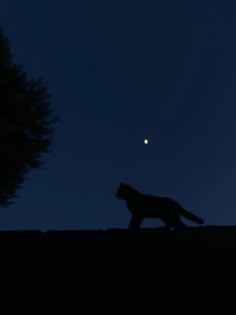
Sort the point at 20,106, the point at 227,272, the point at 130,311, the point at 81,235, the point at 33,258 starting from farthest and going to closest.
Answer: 1. the point at 20,106
2. the point at 81,235
3. the point at 33,258
4. the point at 227,272
5. the point at 130,311

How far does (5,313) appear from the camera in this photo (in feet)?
13.8

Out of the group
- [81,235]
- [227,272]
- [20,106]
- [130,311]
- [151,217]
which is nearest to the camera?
[130,311]

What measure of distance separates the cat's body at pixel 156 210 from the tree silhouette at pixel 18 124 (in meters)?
7.41

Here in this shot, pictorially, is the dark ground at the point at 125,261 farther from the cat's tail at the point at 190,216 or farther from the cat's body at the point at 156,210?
the cat's tail at the point at 190,216

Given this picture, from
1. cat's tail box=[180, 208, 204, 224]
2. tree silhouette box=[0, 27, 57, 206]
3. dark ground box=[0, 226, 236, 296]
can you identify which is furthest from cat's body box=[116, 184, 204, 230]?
tree silhouette box=[0, 27, 57, 206]

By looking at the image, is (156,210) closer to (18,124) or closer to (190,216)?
(190,216)

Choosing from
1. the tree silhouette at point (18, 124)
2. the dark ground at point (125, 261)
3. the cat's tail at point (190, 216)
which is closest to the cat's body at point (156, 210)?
the cat's tail at point (190, 216)

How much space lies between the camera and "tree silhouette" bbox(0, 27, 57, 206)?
14.9 meters

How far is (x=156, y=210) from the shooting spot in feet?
27.2

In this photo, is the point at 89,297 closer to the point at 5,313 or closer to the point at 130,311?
the point at 130,311

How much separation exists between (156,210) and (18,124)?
8342 millimetres

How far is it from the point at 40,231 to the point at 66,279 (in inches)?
45.5

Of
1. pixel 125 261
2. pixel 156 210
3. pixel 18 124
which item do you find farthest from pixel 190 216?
pixel 18 124

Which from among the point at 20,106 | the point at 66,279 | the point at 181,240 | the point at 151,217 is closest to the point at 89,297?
the point at 66,279
